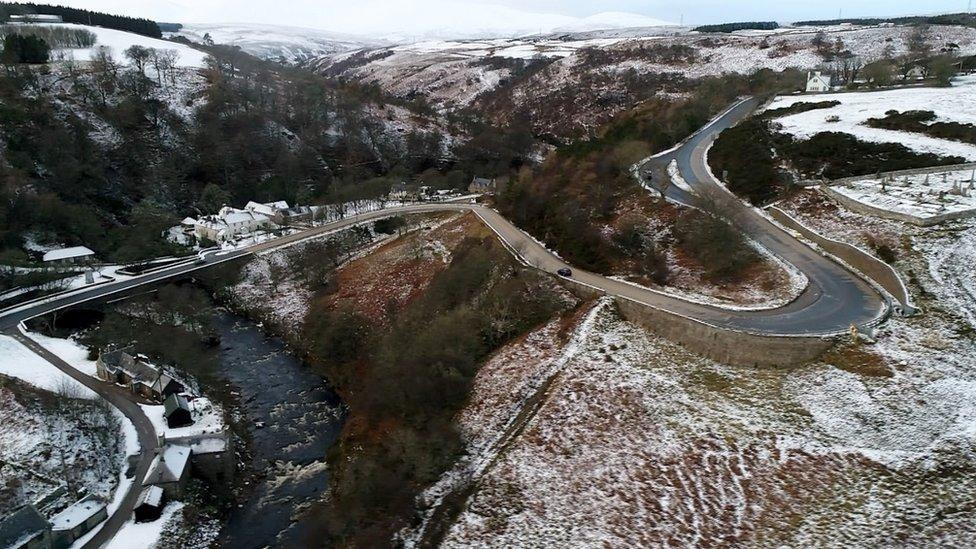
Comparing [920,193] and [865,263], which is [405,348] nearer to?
[865,263]

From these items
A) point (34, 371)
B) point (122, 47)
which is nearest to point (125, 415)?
point (34, 371)

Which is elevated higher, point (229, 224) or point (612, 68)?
point (612, 68)

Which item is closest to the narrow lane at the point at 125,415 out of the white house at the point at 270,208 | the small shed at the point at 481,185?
the white house at the point at 270,208

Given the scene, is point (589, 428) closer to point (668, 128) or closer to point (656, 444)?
point (656, 444)

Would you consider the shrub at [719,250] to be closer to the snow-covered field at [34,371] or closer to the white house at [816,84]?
the snow-covered field at [34,371]

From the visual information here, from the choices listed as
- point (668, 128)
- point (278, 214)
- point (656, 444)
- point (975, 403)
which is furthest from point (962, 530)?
point (278, 214)

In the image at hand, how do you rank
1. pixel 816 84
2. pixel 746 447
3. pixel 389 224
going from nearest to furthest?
pixel 746 447, pixel 389 224, pixel 816 84

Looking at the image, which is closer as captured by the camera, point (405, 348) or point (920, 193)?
point (405, 348)
